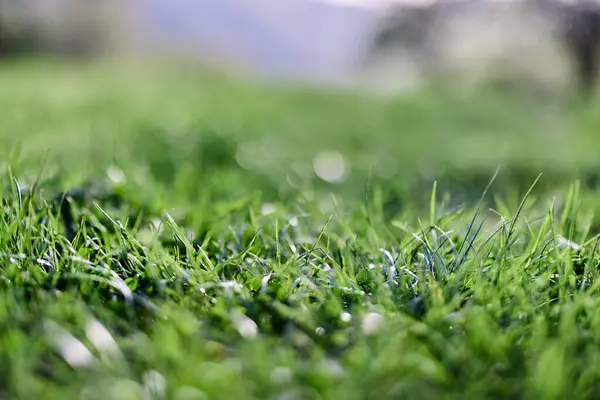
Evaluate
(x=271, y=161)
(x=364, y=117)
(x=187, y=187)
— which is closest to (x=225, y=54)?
(x=364, y=117)

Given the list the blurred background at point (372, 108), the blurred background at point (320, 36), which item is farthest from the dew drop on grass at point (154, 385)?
the blurred background at point (320, 36)

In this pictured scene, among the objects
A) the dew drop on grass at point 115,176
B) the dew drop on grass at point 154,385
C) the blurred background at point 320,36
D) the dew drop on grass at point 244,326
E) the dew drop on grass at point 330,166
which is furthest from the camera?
the blurred background at point 320,36

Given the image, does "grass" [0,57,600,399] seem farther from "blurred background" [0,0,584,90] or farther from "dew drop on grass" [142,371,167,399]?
"blurred background" [0,0,584,90]

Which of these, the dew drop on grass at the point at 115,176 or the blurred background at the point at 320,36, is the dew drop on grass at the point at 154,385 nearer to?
the dew drop on grass at the point at 115,176

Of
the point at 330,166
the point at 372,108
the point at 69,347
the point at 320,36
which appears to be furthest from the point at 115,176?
the point at 320,36

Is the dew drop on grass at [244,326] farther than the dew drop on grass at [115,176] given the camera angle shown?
No

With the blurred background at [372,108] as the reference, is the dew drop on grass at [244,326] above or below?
above

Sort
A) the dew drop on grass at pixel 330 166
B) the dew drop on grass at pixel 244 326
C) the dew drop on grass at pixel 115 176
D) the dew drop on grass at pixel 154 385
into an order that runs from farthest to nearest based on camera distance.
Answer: the dew drop on grass at pixel 330 166 < the dew drop on grass at pixel 115 176 < the dew drop on grass at pixel 244 326 < the dew drop on grass at pixel 154 385

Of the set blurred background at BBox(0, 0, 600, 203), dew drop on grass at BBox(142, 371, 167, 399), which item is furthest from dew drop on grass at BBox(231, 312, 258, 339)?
blurred background at BBox(0, 0, 600, 203)
